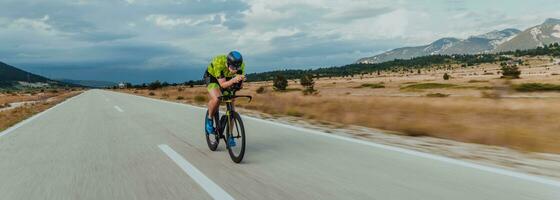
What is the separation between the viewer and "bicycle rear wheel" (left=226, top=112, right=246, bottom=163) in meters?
→ 6.30

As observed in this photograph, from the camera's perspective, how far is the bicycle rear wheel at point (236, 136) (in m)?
6.30

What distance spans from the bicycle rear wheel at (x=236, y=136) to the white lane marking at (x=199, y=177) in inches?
23.8

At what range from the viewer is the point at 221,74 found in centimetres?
664

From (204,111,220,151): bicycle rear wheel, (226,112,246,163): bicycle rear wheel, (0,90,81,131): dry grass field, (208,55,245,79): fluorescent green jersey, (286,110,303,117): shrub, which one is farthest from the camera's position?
(0,90,81,131): dry grass field

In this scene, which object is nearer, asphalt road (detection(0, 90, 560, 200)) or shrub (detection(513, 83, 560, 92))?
asphalt road (detection(0, 90, 560, 200))

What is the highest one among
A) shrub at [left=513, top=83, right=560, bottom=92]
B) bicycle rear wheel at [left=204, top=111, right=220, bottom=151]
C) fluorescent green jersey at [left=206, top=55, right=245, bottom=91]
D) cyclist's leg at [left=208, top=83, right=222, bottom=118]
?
fluorescent green jersey at [left=206, top=55, right=245, bottom=91]

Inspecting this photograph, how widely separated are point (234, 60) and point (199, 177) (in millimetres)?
1650

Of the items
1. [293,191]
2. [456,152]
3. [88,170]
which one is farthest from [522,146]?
[88,170]

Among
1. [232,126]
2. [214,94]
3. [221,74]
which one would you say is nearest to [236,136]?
[232,126]

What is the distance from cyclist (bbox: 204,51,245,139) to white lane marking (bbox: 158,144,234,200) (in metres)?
0.75

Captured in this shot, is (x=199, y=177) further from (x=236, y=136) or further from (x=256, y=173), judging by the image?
(x=236, y=136)

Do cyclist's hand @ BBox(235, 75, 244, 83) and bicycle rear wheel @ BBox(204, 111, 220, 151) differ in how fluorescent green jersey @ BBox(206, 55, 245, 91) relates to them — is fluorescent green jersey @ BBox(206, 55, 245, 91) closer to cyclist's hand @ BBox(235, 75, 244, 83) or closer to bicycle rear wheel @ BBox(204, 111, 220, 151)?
cyclist's hand @ BBox(235, 75, 244, 83)

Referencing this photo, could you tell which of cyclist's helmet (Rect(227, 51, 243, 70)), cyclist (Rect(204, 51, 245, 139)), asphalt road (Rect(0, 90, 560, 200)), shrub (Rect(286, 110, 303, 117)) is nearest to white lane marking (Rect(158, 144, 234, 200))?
asphalt road (Rect(0, 90, 560, 200))

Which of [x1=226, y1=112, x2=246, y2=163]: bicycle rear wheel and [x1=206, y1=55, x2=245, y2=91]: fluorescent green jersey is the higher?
[x1=206, y1=55, x2=245, y2=91]: fluorescent green jersey
